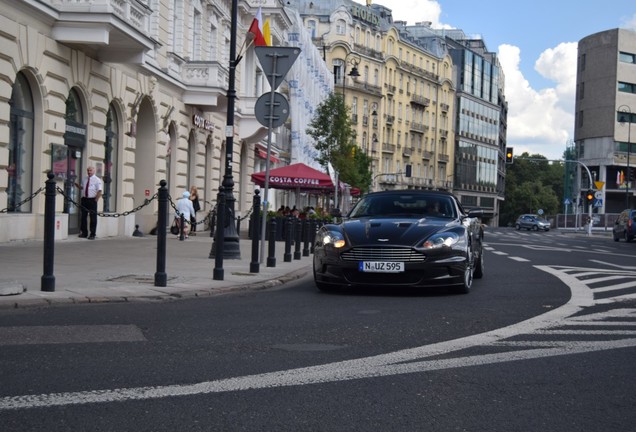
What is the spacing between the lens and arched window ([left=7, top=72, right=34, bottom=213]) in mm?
18328

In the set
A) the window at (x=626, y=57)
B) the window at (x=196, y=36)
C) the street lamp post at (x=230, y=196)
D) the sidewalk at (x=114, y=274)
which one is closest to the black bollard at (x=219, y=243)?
the sidewalk at (x=114, y=274)

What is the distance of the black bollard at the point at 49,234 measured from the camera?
369 inches

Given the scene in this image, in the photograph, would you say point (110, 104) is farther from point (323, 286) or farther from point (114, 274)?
point (323, 286)

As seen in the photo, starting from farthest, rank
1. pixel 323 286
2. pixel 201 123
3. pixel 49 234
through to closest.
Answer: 1. pixel 201 123
2. pixel 323 286
3. pixel 49 234

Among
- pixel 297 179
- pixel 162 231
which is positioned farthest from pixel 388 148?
pixel 162 231

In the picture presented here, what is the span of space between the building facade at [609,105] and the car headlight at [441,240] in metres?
93.2

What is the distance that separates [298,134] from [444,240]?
1537 inches

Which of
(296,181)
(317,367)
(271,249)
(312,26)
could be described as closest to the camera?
(317,367)

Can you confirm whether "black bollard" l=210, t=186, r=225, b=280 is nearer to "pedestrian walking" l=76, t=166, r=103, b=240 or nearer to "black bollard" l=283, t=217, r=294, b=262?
"black bollard" l=283, t=217, r=294, b=262

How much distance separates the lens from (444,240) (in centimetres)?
1088

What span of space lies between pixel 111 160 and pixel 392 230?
1534cm

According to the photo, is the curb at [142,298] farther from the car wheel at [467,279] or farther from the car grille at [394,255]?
the car wheel at [467,279]

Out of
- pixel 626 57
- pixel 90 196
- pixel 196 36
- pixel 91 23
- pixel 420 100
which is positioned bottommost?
pixel 90 196

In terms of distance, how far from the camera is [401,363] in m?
5.92
